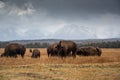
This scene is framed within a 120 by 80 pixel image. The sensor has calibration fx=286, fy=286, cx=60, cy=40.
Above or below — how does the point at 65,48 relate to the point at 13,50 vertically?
above

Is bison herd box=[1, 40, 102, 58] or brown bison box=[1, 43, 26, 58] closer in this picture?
bison herd box=[1, 40, 102, 58]

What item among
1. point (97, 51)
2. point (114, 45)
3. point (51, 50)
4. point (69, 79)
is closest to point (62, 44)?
point (51, 50)

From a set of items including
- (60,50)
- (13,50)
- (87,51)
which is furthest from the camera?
(87,51)

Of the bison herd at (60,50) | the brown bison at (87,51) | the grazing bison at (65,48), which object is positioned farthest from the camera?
the brown bison at (87,51)

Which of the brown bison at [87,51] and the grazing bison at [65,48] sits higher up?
the grazing bison at [65,48]

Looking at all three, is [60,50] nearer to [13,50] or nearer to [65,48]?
[65,48]

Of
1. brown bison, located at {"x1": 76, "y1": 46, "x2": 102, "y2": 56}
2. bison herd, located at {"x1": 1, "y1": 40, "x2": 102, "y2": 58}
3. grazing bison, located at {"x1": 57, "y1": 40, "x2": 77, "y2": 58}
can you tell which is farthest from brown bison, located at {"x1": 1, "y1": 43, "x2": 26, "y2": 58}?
brown bison, located at {"x1": 76, "y1": 46, "x2": 102, "y2": 56}

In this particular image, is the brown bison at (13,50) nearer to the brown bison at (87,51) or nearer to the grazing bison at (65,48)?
the grazing bison at (65,48)

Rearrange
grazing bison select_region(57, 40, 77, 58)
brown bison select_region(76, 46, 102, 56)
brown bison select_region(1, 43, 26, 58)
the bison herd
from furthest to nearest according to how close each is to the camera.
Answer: brown bison select_region(76, 46, 102, 56) < brown bison select_region(1, 43, 26, 58) < the bison herd < grazing bison select_region(57, 40, 77, 58)

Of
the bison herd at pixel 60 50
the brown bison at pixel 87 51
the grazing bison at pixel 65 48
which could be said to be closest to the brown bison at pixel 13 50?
the bison herd at pixel 60 50

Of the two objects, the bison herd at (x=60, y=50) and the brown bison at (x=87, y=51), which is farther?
the brown bison at (x=87, y=51)

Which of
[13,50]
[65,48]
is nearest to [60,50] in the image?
[65,48]

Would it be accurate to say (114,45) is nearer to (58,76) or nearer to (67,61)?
(67,61)

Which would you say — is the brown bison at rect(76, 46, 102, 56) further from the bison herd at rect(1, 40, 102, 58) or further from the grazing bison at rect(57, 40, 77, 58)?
the grazing bison at rect(57, 40, 77, 58)
